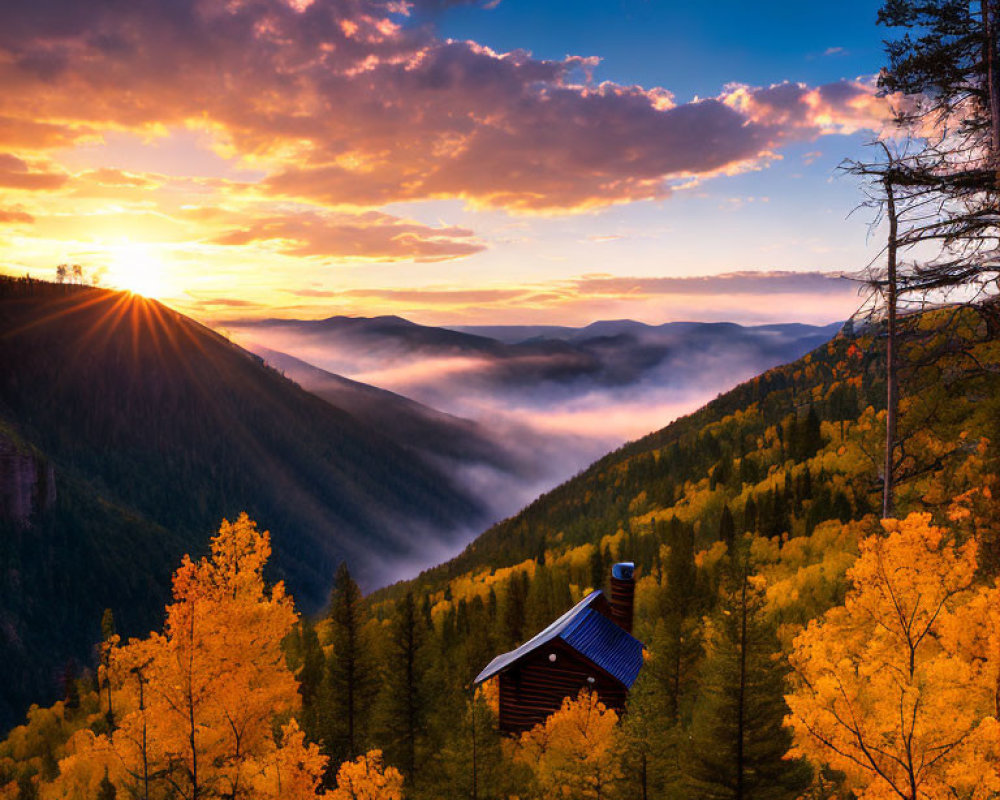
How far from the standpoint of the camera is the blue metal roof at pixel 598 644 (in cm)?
3266

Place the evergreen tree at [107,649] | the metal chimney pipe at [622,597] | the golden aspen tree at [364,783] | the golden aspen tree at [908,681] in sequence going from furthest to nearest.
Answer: the evergreen tree at [107,649]
the metal chimney pipe at [622,597]
the golden aspen tree at [364,783]
the golden aspen tree at [908,681]

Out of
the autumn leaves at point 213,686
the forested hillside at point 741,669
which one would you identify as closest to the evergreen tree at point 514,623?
the forested hillside at point 741,669

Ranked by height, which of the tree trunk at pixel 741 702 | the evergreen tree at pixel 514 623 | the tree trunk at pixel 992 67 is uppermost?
the tree trunk at pixel 992 67

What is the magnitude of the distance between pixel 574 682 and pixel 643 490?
112849 millimetres

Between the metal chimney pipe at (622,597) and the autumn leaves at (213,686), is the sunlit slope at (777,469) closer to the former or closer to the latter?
the metal chimney pipe at (622,597)

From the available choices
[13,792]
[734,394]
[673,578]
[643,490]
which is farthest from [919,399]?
[734,394]

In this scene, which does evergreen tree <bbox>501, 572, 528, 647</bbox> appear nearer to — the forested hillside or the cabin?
the forested hillside

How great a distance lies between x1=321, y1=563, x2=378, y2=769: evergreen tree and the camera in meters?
37.2

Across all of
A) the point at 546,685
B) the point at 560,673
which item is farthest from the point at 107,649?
the point at 560,673

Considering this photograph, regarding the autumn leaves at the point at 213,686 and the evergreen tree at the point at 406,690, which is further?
the evergreen tree at the point at 406,690

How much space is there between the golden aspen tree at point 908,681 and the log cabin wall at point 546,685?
57.6ft

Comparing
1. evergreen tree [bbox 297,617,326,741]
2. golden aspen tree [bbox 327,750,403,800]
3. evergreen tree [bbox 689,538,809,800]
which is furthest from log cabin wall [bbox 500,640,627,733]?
golden aspen tree [bbox 327,750,403,800]

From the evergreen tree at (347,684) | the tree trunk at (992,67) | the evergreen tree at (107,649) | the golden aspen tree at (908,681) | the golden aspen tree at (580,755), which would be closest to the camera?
the golden aspen tree at (908,681)

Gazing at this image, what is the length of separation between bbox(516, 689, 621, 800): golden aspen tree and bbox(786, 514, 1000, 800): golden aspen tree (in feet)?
23.3
